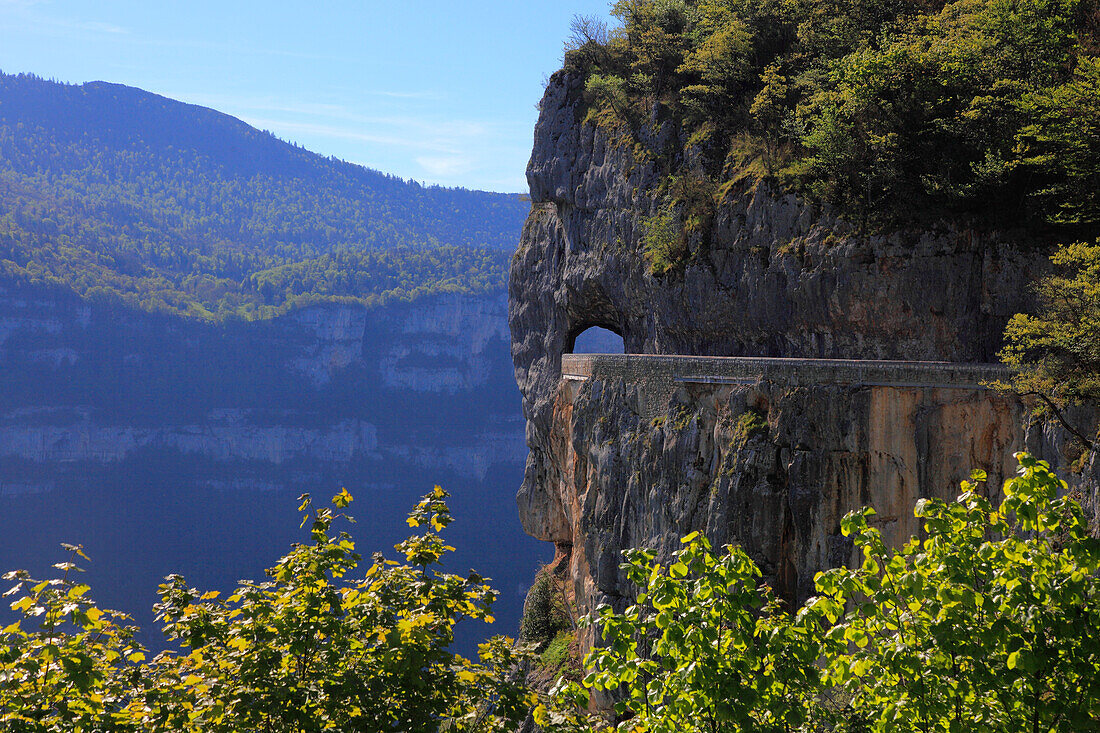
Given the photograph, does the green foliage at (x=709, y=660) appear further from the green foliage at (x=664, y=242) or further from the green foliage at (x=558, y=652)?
the green foliage at (x=558, y=652)

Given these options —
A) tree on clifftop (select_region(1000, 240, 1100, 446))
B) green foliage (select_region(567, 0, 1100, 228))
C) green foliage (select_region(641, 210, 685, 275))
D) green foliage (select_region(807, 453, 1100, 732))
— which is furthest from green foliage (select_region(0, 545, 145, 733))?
green foliage (select_region(641, 210, 685, 275))

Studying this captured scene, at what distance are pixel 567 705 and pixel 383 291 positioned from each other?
545 feet

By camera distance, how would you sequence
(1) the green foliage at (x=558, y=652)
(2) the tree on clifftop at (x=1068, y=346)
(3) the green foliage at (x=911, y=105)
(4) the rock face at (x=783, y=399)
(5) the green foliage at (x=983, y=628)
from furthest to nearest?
(1) the green foliage at (x=558, y=652) < (3) the green foliage at (x=911, y=105) < (4) the rock face at (x=783, y=399) < (2) the tree on clifftop at (x=1068, y=346) < (5) the green foliage at (x=983, y=628)

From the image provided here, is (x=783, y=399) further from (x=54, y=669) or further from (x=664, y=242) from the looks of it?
(x=54, y=669)

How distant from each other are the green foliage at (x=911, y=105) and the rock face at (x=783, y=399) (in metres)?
1.27

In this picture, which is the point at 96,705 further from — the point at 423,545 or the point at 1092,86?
the point at 1092,86

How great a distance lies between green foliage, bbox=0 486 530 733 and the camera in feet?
25.6

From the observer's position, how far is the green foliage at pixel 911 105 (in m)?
20.6

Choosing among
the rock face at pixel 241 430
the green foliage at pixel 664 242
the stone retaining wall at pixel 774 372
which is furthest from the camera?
the rock face at pixel 241 430

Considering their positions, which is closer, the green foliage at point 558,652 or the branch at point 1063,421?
the branch at point 1063,421

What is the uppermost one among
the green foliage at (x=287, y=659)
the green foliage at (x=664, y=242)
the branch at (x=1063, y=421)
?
the green foliage at (x=664, y=242)

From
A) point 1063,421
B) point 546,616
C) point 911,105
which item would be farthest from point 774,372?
point 546,616

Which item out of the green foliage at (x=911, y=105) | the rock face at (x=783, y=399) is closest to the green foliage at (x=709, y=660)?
the rock face at (x=783, y=399)

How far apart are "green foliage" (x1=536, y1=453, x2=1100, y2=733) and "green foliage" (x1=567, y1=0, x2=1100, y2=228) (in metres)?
14.9
